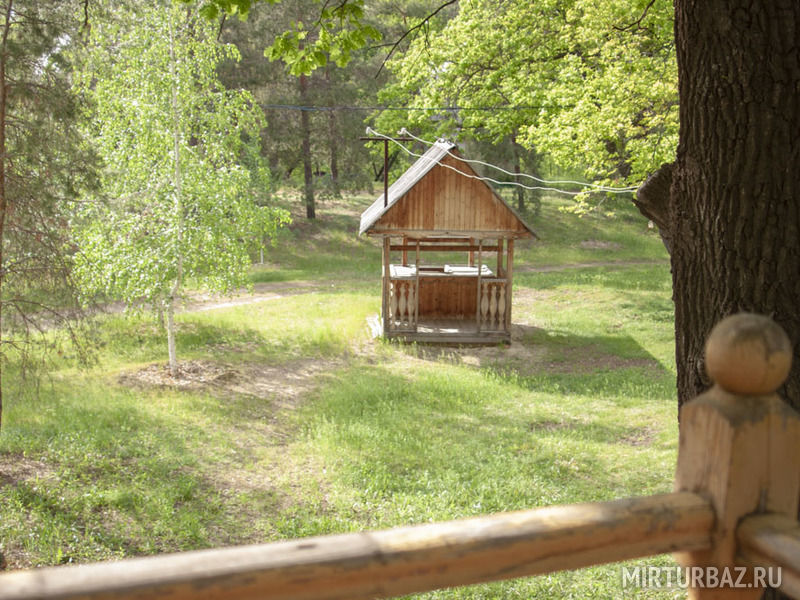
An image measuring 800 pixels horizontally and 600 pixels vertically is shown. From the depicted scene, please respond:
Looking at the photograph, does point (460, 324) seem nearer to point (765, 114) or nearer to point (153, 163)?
point (153, 163)

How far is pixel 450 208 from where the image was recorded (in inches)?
648

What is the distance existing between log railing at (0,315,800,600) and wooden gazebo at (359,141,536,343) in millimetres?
14645

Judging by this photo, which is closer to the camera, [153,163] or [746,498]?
[746,498]

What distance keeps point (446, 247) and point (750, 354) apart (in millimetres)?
17348

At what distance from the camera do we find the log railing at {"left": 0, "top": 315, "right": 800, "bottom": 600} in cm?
128

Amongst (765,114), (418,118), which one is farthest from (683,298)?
(418,118)

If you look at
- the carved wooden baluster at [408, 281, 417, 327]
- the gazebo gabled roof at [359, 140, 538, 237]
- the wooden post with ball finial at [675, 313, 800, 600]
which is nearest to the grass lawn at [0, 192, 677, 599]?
the carved wooden baluster at [408, 281, 417, 327]

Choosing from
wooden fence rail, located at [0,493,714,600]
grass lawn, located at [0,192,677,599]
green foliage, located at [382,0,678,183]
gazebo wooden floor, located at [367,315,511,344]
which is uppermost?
green foliage, located at [382,0,678,183]

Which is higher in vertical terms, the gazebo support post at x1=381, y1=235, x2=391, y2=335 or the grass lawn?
the gazebo support post at x1=381, y1=235, x2=391, y2=335

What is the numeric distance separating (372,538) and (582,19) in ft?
54.5

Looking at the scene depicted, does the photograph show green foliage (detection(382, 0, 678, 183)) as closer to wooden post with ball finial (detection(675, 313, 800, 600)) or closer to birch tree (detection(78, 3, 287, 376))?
birch tree (detection(78, 3, 287, 376))

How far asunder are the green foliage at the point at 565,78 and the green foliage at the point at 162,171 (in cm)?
497

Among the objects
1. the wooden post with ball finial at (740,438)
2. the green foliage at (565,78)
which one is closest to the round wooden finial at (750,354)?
the wooden post with ball finial at (740,438)

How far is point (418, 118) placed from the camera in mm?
22078
